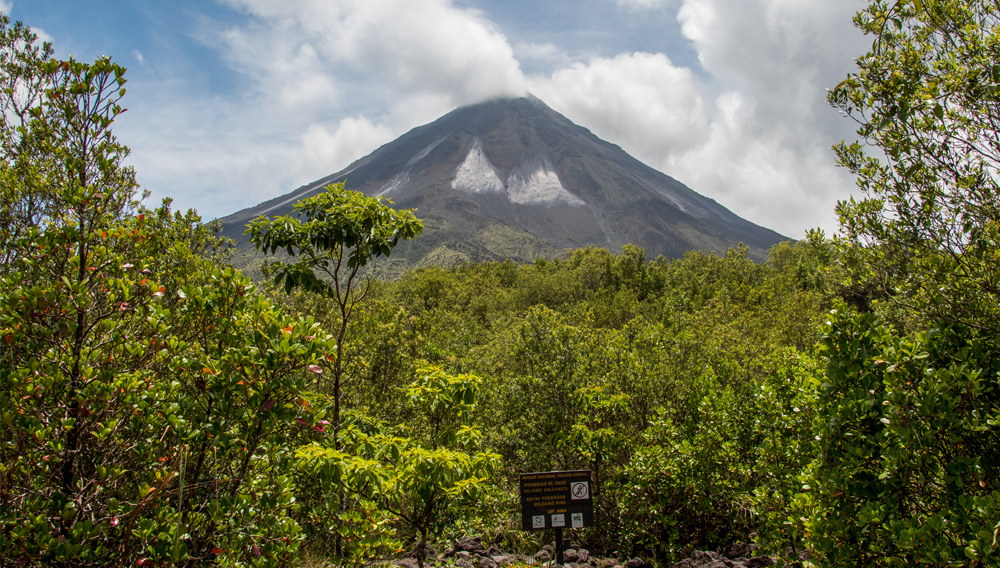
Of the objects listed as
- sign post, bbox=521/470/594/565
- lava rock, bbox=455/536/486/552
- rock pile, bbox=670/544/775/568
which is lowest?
lava rock, bbox=455/536/486/552

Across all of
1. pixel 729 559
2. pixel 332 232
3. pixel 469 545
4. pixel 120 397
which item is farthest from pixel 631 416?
pixel 120 397

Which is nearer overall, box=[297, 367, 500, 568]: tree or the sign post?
box=[297, 367, 500, 568]: tree

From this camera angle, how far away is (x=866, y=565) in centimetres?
333

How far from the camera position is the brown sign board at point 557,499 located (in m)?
5.91

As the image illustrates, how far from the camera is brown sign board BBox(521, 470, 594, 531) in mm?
5914

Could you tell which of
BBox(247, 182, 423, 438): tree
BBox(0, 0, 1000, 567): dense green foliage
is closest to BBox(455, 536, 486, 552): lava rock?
BBox(0, 0, 1000, 567): dense green foliage

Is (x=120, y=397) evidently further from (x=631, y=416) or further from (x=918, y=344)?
(x=631, y=416)

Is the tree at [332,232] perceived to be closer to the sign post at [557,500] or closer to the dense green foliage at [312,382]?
the dense green foliage at [312,382]

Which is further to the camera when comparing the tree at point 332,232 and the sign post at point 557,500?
the sign post at point 557,500

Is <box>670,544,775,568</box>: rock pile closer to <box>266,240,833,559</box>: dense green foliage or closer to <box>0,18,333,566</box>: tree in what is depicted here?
<box>266,240,833,559</box>: dense green foliage

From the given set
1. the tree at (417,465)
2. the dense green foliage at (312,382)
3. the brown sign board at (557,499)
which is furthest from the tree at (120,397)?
the brown sign board at (557,499)

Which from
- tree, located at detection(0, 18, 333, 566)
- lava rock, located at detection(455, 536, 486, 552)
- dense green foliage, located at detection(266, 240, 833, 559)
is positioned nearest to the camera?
tree, located at detection(0, 18, 333, 566)

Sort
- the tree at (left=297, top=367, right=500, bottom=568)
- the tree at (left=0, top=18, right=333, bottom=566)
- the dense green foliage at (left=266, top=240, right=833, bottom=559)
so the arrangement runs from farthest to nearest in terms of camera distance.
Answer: the dense green foliage at (left=266, top=240, right=833, bottom=559) → the tree at (left=297, top=367, right=500, bottom=568) → the tree at (left=0, top=18, right=333, bottom=566)

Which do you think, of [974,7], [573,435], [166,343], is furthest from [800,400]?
[166,343]
